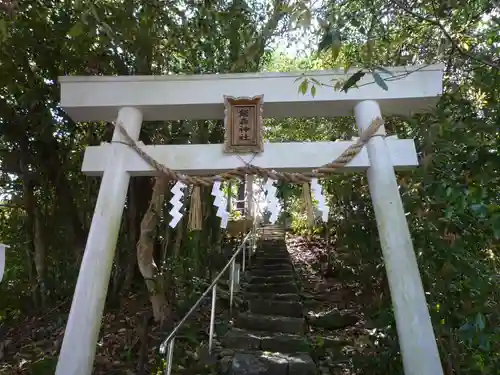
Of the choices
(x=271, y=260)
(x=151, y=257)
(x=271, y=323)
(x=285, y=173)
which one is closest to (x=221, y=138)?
(x=151, y=257)

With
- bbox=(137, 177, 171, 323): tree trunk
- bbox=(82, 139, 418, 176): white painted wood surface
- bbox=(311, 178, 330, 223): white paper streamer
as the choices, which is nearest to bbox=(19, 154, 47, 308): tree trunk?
bbox=(137, 177, 171, 323): tree trunk

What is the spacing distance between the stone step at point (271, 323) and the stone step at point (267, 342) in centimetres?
19

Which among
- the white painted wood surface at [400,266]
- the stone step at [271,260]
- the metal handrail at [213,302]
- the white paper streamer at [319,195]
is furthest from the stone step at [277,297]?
the white painted wood surface at [400,266]

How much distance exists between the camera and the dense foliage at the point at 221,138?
2.46m

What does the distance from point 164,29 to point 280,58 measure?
5348 mm

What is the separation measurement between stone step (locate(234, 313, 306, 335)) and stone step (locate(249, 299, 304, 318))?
275mm

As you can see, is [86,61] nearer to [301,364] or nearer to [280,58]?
[301,364]

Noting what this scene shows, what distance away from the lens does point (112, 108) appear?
11.0 feet

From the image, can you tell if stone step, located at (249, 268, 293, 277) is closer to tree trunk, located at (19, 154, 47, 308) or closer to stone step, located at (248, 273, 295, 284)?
stone step, located at (248, 273, 295, 284)

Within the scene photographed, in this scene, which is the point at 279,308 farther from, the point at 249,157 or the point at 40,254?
the point at 40,254

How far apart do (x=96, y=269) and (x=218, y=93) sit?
5.26 feet

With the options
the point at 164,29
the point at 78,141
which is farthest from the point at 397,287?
the point at 78,141

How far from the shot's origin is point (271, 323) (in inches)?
187

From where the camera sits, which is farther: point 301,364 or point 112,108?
point 301,364
